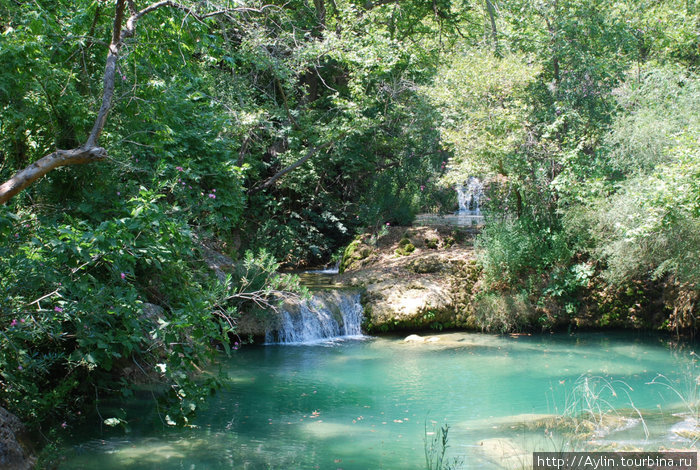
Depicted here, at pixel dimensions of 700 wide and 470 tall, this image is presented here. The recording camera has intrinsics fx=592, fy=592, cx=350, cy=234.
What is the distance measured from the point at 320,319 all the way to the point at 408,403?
4.66 metres

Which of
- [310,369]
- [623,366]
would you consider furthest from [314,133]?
[623,366]

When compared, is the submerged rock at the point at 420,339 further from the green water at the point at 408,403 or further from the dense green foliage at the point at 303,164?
the dense green foliage at the point at 303,164

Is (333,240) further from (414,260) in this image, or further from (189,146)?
(189,146)

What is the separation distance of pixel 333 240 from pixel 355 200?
5.03 ft

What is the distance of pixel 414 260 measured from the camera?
14.6 metres

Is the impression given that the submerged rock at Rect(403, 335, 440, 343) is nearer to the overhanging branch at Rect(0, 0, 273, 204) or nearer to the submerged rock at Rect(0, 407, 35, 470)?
the submerged rock at Rect(0, 407, 35, 470)

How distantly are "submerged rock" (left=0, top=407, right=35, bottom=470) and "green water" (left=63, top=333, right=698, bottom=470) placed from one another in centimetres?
55

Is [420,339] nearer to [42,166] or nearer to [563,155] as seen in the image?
[563,155]

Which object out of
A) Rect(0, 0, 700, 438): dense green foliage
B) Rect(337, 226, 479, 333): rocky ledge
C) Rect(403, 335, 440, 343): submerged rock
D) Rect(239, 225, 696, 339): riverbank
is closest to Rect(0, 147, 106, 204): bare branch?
Rect(0, 0, 700, 438): dense green foliage

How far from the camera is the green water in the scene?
6.40m

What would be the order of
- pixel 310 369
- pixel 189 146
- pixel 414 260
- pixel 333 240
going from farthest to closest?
pixel 333 240
pixel 414 260
pixel 310 369
pixel 189 146

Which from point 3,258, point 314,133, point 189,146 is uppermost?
point 314,133

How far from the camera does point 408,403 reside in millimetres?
8531

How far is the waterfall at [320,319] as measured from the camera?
41.3 feet
